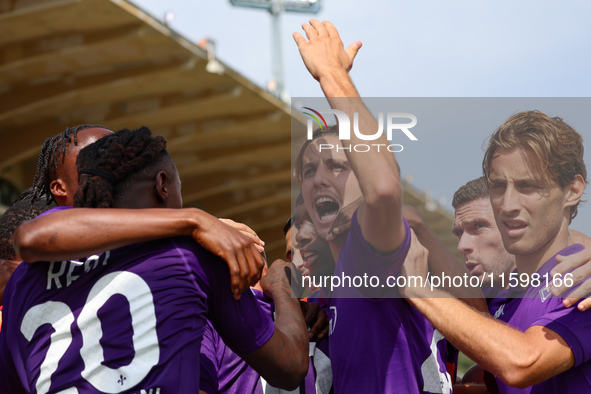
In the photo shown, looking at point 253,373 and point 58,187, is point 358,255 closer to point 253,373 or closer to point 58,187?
point 253,373

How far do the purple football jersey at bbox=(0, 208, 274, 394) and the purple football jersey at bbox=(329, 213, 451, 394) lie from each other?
569 millimetres

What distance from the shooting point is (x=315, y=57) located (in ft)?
8.27

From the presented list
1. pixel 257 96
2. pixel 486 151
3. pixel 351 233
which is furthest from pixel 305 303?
pixel 257 96

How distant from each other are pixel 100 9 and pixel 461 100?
859 cm

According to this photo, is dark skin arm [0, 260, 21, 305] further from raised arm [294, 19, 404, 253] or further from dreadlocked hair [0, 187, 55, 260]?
raised arm [294, 19, 404, 253]

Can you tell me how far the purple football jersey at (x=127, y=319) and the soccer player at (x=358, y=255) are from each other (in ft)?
1.65

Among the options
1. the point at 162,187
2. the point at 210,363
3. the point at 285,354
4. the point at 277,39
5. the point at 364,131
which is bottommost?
the point at 277,39

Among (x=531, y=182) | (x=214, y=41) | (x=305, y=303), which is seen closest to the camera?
(x=531, y=182)

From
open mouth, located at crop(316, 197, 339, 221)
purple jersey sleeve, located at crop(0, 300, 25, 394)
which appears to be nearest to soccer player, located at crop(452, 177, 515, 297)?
open mouth, located at crop(316, 197, 339, 221)

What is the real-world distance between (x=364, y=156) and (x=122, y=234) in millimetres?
827

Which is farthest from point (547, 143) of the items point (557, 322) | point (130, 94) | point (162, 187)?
point (130, 94)

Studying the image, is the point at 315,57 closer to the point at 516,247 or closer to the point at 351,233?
the point at 351,233

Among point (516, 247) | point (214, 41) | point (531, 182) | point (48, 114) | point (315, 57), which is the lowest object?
point (48, 114)

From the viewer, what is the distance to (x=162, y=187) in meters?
2.28
